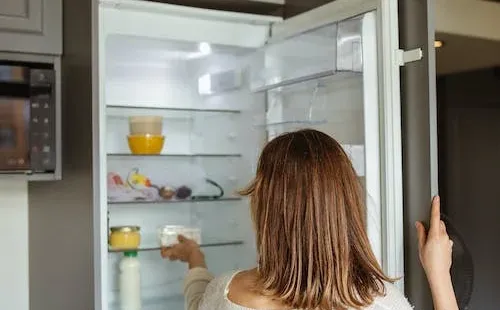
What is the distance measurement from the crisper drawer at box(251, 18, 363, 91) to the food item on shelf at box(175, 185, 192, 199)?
430mm

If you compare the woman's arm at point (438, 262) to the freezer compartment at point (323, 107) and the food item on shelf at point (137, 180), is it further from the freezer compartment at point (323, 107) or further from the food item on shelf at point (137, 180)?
the food item on shelf at point (137, 180)

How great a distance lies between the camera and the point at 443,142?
1630 mm

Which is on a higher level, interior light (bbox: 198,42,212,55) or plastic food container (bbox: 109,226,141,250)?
interior light (bbox: 198,42,212,55)

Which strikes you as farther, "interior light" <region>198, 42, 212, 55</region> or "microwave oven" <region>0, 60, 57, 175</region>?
"interior light" <region>198, 42, 212, 55</region>

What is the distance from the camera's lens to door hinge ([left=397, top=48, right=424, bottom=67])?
5.05ft

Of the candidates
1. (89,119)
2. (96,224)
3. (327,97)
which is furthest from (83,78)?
(327,97)

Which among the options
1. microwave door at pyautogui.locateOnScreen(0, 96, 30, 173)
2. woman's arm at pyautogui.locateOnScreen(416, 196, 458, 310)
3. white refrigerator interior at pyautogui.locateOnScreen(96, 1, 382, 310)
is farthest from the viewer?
white refrigerator interior at pyautogui.locateOnScreen(96, 1, 382, 310)

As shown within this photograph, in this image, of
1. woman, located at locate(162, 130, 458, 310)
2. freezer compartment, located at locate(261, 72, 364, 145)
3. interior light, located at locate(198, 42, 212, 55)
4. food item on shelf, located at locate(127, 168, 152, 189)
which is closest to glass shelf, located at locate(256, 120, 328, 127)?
freezer compartment, located at locate(261, 72, 364, 145)

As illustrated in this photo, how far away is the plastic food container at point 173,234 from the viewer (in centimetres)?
216

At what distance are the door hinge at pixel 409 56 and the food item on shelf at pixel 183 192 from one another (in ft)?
3.21

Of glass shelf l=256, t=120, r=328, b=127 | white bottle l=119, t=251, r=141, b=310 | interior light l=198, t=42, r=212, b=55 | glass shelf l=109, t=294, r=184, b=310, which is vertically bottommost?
glass shelf l=109, t=294, r=184, b=310

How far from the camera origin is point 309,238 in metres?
1.28

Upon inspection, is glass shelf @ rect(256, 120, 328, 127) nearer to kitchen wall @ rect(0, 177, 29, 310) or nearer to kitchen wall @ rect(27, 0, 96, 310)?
kitchen wall @ rect(27, 0, 96, 310)

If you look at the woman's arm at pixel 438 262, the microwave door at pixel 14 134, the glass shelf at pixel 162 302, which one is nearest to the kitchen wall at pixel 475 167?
the woman's arm at pixel 438 262
